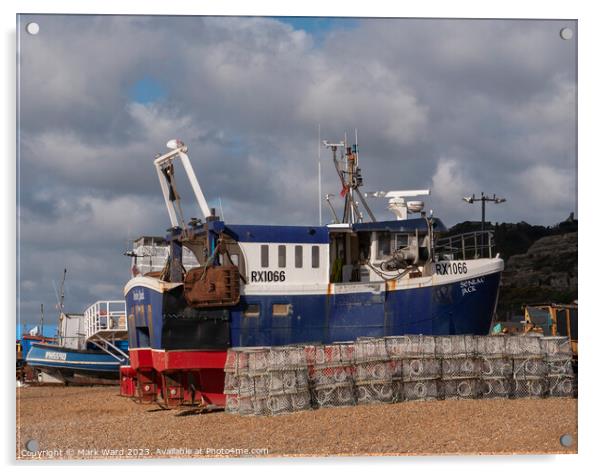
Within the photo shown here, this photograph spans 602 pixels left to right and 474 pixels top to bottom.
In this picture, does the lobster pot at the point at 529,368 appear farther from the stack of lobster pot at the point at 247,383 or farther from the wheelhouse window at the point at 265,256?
the wheelhouse window at the point at 265,256

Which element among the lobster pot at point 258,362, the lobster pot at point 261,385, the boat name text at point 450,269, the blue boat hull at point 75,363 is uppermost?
the boat name text at point 450,269

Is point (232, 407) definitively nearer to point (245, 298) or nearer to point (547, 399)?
point (245, 298)

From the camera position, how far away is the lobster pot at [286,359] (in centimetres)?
1853

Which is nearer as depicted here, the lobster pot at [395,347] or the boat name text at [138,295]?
the lobster pot at [395,347]

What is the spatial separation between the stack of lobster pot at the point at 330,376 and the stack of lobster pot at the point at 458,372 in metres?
1.86

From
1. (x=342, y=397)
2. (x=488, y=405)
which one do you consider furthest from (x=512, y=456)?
(x=342, y=397)

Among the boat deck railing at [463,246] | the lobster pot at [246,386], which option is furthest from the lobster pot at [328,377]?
the boat deck railing at [463,246]

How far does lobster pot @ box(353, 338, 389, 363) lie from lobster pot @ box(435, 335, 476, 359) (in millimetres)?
1111

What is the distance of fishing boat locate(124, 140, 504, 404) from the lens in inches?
811

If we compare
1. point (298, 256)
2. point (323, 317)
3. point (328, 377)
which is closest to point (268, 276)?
point (298, 256)

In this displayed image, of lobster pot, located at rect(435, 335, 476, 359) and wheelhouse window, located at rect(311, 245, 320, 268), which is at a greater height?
wheelhouse window, located at rect(311, 245, 320, 268)

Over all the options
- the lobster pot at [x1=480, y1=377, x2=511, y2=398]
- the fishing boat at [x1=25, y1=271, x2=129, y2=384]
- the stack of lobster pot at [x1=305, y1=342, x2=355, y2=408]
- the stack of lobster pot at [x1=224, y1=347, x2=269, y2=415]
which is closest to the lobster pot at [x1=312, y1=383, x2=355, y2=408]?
the stack of lobster pot at [x1=305, y1=342, x2=355, y2=408]

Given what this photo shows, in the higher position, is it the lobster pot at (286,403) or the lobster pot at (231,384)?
the lobster pot at (231,384)

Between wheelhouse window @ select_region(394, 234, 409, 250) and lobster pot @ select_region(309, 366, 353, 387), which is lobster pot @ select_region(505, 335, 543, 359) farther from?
wheelhouse window @ select_region(394, 234, 409, 250)
